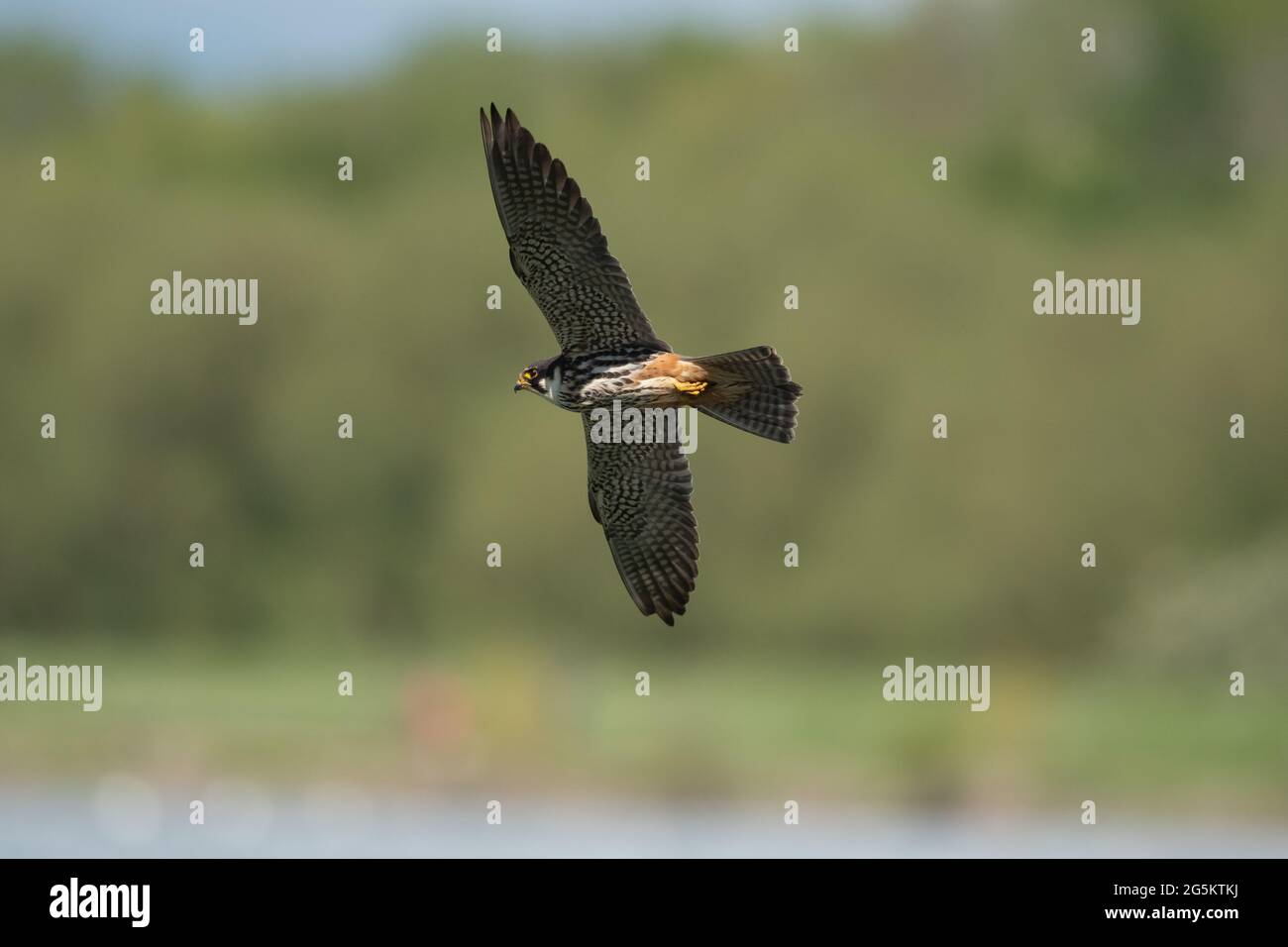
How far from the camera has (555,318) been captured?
12.1 m

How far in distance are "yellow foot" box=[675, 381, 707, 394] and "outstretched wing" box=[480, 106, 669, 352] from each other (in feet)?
0.75

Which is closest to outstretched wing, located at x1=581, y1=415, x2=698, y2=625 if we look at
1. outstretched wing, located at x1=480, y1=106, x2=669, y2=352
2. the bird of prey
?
the bird of prey

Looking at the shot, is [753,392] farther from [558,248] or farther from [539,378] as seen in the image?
[558,248]

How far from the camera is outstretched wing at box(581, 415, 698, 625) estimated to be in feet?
41.9

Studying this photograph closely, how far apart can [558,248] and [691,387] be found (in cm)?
97

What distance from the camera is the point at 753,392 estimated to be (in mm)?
12016

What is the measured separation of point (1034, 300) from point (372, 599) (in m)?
11.2

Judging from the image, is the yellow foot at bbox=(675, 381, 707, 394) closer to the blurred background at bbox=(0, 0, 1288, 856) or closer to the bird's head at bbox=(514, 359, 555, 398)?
the bird's head at bbox=(514, 359, 555, 398)

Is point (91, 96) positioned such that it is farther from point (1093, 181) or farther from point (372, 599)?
point (1093, 181)

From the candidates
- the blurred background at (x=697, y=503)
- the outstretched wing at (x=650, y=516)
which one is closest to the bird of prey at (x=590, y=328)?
the outstretched wing at (x=650, y=516)

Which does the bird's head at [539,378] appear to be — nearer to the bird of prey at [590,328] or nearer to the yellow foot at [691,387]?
the bird of prey at [590,328]

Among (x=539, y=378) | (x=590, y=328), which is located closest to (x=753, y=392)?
(x=590, y=328)

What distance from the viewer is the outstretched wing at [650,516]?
12.8 m

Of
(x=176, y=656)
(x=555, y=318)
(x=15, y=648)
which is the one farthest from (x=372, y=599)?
(x=555, y=318)
